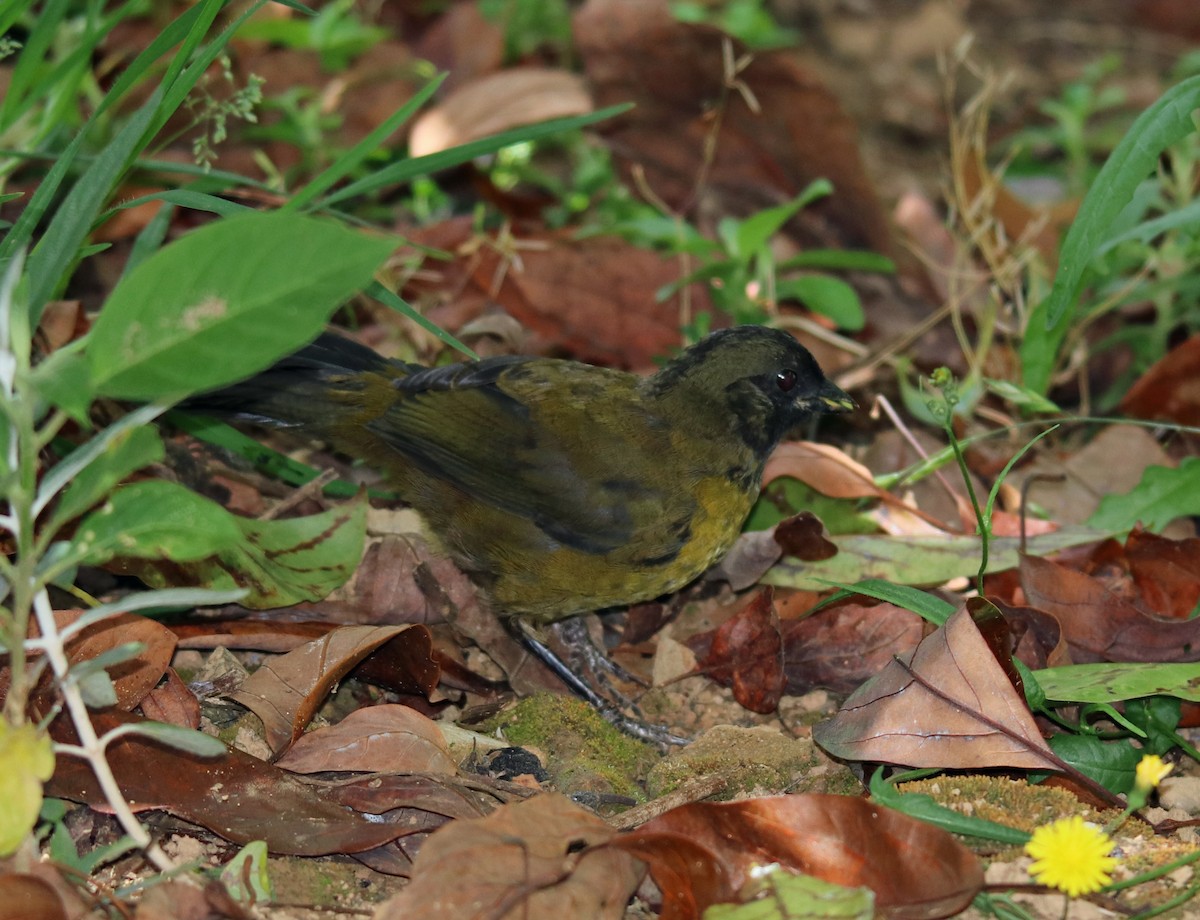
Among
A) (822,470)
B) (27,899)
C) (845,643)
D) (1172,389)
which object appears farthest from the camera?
(1172,389)

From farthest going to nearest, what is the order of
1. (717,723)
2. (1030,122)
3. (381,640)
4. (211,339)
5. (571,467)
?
(1030,122)
(571,467)
(717,723)
(381,640)
(211,339)

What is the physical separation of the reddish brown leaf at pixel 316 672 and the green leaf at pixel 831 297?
2.25m

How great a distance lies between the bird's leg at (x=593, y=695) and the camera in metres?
3.81

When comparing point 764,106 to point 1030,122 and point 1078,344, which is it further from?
point 1030,122

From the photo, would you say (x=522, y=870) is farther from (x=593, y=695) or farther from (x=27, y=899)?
(x=593, y=695)

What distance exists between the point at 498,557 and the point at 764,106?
2.69 m

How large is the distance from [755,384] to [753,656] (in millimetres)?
906

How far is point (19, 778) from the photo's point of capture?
2.29m

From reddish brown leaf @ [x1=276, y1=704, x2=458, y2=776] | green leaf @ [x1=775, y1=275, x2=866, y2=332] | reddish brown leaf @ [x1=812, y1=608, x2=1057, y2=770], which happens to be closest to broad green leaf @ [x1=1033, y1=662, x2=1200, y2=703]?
reddish brown leaf @ [x1=812, y1=608, x2=1057, y2=770]


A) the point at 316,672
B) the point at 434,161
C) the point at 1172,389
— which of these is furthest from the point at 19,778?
the point at 1172,389

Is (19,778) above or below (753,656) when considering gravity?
above

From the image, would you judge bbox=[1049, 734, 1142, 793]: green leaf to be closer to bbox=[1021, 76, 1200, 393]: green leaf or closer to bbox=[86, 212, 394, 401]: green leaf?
bbox=[1021, 76, 1200, 393]: green leaf

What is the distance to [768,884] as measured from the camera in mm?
2564

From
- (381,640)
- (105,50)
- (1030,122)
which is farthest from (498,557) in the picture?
(1030,122)
